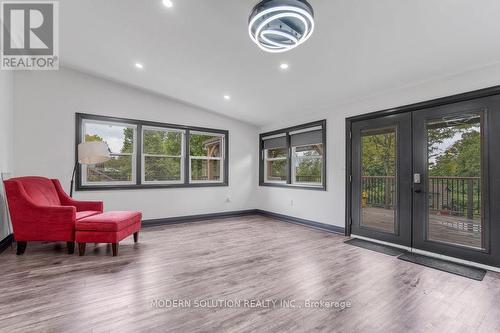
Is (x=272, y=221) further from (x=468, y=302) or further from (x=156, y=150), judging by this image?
(x=468, y=302)

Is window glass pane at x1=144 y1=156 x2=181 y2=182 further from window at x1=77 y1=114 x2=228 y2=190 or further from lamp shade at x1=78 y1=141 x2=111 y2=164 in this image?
lamp shade at x1=78 y1=141 x2=111 y2=164

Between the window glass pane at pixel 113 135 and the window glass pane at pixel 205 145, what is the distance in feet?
4.19

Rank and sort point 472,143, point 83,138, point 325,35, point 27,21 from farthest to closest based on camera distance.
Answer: point 83,138
point 27,21
point 472,143
point 325,35

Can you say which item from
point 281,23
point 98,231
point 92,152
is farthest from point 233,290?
point 92,152

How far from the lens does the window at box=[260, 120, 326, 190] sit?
16.2 feet

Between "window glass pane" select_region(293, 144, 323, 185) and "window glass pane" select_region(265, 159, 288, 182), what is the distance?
0.34 m

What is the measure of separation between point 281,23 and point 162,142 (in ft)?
12.9

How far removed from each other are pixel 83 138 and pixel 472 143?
19.6ft

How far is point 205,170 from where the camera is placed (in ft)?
19.2

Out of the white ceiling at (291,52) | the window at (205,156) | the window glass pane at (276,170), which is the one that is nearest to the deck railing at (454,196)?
the white ceiling at (291,52)

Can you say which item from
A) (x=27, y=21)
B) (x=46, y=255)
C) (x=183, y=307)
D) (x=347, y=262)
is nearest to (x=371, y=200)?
(x=347, y=262)

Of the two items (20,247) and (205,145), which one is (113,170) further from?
(205,145)

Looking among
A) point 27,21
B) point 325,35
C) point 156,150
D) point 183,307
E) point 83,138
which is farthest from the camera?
point 156,150

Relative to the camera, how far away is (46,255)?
10.3 ft
